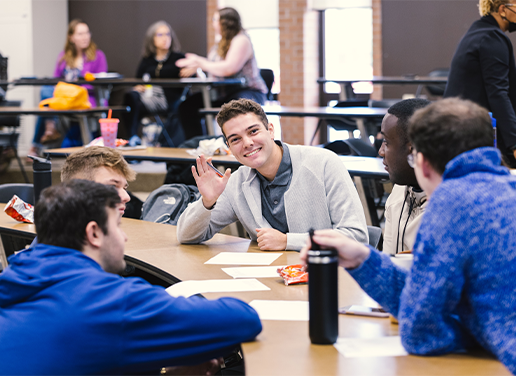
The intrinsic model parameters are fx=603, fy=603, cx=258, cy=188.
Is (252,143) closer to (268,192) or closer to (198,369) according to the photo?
(268,192)

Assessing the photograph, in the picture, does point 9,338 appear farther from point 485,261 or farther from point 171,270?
point 485,261

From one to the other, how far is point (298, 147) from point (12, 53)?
22.3 ft

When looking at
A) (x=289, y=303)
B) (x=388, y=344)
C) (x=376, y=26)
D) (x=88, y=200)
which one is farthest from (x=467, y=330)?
(x=376, y=26)

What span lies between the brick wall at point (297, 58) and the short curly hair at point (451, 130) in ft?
21.3

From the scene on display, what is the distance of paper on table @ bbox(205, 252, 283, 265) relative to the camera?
1.89 metres

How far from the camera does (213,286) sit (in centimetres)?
162

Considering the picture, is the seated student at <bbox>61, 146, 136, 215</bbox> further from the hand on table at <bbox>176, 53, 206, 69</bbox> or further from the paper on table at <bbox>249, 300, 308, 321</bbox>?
the hand on table at <bbox>176, 53, 206, 69</bbox>

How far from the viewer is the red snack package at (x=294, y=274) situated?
1637mm

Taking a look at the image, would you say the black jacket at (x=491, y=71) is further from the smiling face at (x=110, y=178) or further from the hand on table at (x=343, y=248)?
the hand on table at (x=343, y=248)

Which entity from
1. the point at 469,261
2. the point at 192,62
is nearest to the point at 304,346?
the point at 469,261

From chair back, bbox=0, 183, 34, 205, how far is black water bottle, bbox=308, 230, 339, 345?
2.22m

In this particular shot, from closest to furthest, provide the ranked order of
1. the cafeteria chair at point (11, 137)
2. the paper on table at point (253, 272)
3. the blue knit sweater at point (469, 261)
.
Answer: the blue knit sweater at point (469, 261)
the paper on table at point (253, 272)
the cafeteria chair at point (11, 137)

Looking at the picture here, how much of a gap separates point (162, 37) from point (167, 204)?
4034mm

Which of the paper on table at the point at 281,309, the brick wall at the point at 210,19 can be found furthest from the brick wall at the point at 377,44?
the paper on table at the point at 281,309
